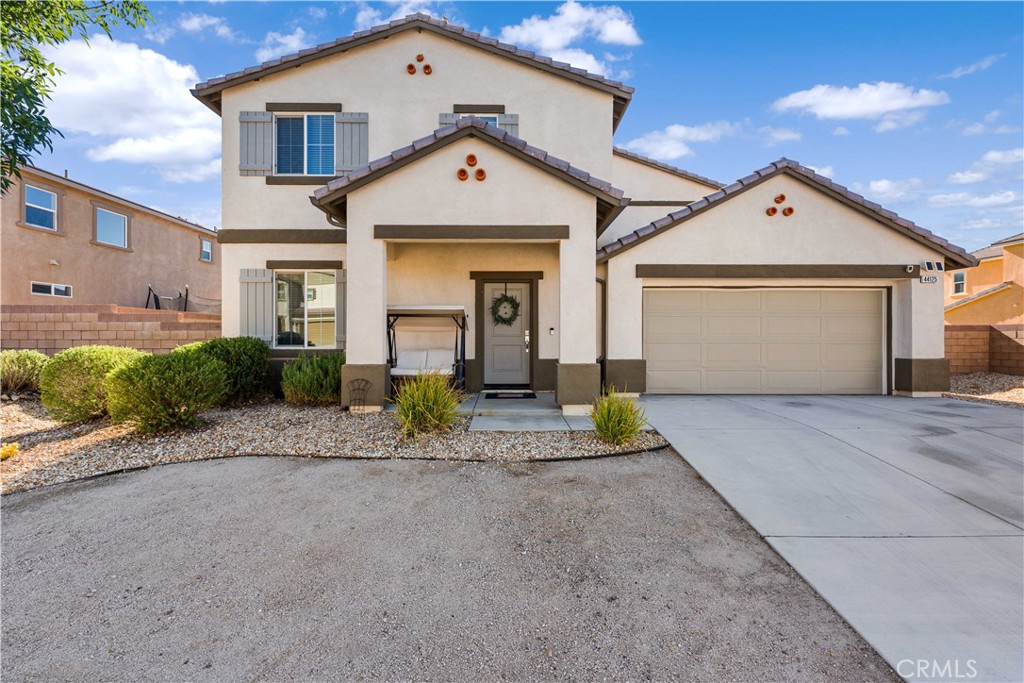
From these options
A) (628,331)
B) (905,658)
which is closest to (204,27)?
(628,331)

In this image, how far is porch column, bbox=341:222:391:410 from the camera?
823cm

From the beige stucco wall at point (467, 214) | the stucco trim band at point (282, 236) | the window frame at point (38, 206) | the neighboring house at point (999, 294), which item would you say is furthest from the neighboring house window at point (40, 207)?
the neighboring house at point (999, 294)

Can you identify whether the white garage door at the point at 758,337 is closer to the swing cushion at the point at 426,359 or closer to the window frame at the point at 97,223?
the swing cushion at the point at 426,359

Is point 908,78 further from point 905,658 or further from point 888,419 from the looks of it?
point 905,658

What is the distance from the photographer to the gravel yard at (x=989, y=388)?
9.56 meters

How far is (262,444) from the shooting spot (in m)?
6.59

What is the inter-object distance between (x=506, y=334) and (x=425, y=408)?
434 centimetres

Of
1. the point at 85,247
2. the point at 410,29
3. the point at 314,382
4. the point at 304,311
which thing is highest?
the point at 410,29

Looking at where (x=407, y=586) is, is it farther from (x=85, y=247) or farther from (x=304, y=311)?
(x=85, y=247)

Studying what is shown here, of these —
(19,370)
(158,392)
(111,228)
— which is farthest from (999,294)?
(111,228)

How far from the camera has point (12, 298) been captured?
1363 cm

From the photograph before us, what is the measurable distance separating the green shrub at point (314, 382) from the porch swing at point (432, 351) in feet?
3.90

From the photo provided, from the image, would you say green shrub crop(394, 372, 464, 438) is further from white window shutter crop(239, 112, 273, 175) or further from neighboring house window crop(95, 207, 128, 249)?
neighboring house window crop(95, 207, 128, 249)

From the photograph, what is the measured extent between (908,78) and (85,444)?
18.4m
